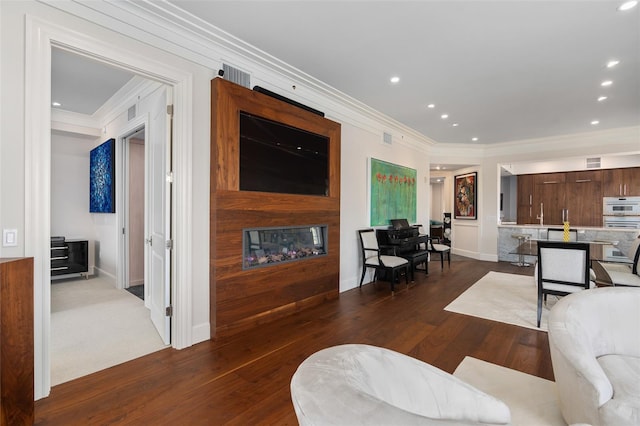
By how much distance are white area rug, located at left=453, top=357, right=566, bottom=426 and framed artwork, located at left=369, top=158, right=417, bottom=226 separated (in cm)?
316

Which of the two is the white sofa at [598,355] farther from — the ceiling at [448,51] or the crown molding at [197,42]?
the crown molding at [197,42]

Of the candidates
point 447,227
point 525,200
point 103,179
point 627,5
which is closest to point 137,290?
point 103,179

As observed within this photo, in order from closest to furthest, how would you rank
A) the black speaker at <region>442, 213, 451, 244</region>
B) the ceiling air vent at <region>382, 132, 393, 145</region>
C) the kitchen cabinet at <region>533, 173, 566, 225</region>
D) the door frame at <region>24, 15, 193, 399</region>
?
the door frame at <region>24, 15, 193, 399</region>
the ceiling air vent at <region>382, 132, 393, 145</region>
the kitchen cabinet at <region>533, 173, 566, 225</region>
the black speaker at <region>442, 213, 451, 244</region>

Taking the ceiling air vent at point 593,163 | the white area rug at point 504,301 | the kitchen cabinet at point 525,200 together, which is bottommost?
the white area rug at point 504,301

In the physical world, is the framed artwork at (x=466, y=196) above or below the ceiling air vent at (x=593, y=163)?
below

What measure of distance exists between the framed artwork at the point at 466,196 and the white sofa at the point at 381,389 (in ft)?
25.2

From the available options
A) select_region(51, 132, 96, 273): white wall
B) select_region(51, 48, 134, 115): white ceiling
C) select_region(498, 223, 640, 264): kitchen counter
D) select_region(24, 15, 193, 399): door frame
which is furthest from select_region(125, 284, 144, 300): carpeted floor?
select_region(498, 223, 640, 264): kitchen counter

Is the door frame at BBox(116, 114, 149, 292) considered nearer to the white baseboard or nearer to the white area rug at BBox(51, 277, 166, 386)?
the white area rug at BBox(51, 277, 166, 386)

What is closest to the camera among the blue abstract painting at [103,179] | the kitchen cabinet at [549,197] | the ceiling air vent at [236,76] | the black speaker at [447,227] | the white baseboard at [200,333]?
the white baseboard at [200,333]

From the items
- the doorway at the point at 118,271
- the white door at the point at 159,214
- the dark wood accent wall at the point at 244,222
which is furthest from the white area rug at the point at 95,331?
the dark wood accent wall at the point at 244,222

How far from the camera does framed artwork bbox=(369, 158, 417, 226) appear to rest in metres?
5.39

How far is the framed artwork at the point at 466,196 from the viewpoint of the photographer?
7.91 metres

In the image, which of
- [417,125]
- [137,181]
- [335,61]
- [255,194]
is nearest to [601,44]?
[335,61]

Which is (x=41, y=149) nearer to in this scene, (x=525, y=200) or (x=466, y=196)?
(x=466, y=196)
